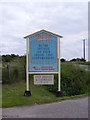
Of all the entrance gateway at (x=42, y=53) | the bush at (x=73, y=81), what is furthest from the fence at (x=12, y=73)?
the entrance gateway at (x=42, y=53)

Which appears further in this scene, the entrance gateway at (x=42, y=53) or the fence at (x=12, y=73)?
the fence at (x=12, y=73)

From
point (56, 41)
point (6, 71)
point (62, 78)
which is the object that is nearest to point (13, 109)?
point (56, 41)

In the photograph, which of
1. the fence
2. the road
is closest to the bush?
the fence

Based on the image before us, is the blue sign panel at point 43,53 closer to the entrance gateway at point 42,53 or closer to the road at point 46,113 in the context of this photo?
the entrance gateway at point 42,53

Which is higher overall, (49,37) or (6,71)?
(49,37)

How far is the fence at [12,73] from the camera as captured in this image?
12.3m

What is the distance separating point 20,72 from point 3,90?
8.72 ft

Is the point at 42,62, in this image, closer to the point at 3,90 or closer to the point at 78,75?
the point at 3,90

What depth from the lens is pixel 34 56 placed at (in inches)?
402

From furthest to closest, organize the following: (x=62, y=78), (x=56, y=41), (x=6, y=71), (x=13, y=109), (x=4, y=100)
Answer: (x=62, y=78) → (x=6, y=71) → (x=56, y=41) → (x=4, y=100) → (x=13, y=109)

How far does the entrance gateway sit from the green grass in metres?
0.76

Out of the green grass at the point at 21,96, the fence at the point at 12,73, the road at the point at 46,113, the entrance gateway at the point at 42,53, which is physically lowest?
the road at the point at 46,113

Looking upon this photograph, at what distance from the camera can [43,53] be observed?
33.3 ft

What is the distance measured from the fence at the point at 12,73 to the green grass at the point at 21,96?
20.4 inches
